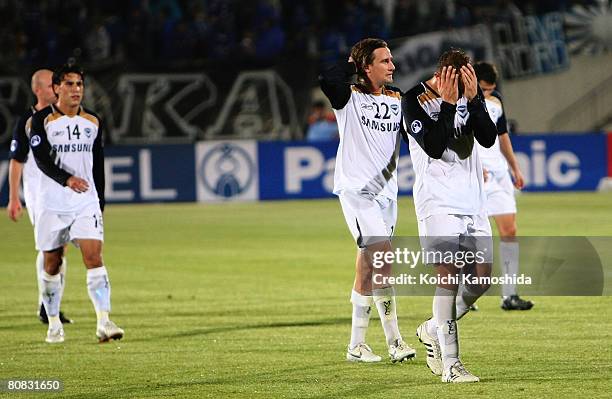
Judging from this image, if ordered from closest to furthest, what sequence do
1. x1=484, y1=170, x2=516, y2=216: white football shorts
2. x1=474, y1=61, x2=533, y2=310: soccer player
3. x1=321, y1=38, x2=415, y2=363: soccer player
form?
x1=321, y1=38, x2=415, y2=363: soccer player → x1=474, y1=61, x2=533, y2=310: soccer player → x1=484, y1=170, x2=516, y2=216: white football shorts

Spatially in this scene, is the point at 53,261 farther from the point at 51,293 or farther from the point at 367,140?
the point at 367,140

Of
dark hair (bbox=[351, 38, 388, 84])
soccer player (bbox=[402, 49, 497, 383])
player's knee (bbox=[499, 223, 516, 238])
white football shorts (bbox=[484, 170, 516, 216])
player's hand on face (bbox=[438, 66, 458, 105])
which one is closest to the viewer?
player's hand on face (bbox=[438, 66, 458, 105])

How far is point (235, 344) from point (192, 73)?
18913 mm

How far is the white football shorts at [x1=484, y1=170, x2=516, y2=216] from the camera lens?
12.1 m

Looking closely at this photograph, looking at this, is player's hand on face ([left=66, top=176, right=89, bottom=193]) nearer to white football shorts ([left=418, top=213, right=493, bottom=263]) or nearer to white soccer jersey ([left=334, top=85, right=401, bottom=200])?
white soccer jersey ([left=334, top=85, right=401, bottom=200])

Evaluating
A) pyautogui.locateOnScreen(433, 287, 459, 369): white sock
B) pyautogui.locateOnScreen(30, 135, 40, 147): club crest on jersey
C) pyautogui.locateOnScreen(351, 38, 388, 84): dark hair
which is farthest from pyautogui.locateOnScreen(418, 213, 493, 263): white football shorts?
pyautogui.locateOnScreen(30, 135, 40, 147): club crest on jersey

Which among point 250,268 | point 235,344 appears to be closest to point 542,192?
point 250,268

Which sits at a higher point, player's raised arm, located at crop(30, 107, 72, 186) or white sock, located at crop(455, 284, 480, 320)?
player's raised arm, located at crop(30, 107, 72, 186)

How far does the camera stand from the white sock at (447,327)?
7969 mm

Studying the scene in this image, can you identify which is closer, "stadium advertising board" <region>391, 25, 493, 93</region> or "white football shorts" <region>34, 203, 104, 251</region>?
"white football shorts" <region>34, 203, 104, 251</region>

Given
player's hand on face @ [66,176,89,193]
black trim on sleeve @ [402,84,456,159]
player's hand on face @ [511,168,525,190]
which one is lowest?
player's hand on face @ [511,168,525,190]

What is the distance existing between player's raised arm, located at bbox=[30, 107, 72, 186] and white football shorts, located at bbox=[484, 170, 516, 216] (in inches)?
163

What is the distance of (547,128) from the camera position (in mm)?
31234

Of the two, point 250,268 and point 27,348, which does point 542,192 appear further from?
point 27,348
